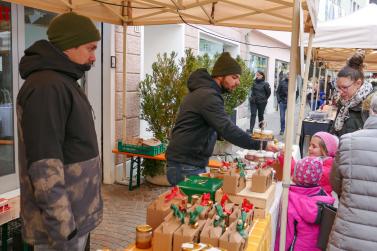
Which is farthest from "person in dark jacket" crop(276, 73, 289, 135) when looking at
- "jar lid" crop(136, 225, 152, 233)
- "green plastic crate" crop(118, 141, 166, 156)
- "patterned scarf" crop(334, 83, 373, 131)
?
"jar lid" crop(136, 225, 152, 233)

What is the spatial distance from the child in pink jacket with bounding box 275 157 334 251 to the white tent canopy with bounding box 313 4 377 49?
3100mm

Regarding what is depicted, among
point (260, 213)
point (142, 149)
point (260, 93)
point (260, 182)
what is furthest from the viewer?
point (260, 93)

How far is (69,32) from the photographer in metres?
1.80

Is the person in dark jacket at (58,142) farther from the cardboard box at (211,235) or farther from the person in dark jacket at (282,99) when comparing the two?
the person in dark jacket at (282,99)

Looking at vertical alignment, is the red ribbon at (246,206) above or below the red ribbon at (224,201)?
below

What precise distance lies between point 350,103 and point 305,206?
1.76m

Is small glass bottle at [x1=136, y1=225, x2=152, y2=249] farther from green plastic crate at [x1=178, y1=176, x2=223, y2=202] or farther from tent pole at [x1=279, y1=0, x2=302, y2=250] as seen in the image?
tent pole at [x1=279, y1=0, x2=302, y2=250]

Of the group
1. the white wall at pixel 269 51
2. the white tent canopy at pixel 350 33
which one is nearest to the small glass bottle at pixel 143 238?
the white tent canopy at pixel 350 33

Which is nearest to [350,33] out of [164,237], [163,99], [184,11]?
[184,11]

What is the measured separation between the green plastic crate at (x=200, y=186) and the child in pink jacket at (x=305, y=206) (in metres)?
0.53

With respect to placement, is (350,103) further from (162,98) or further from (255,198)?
(162,98)

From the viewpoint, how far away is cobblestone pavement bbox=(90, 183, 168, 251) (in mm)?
4016

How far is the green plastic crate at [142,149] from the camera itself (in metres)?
5.45

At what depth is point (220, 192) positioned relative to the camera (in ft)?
7.52
